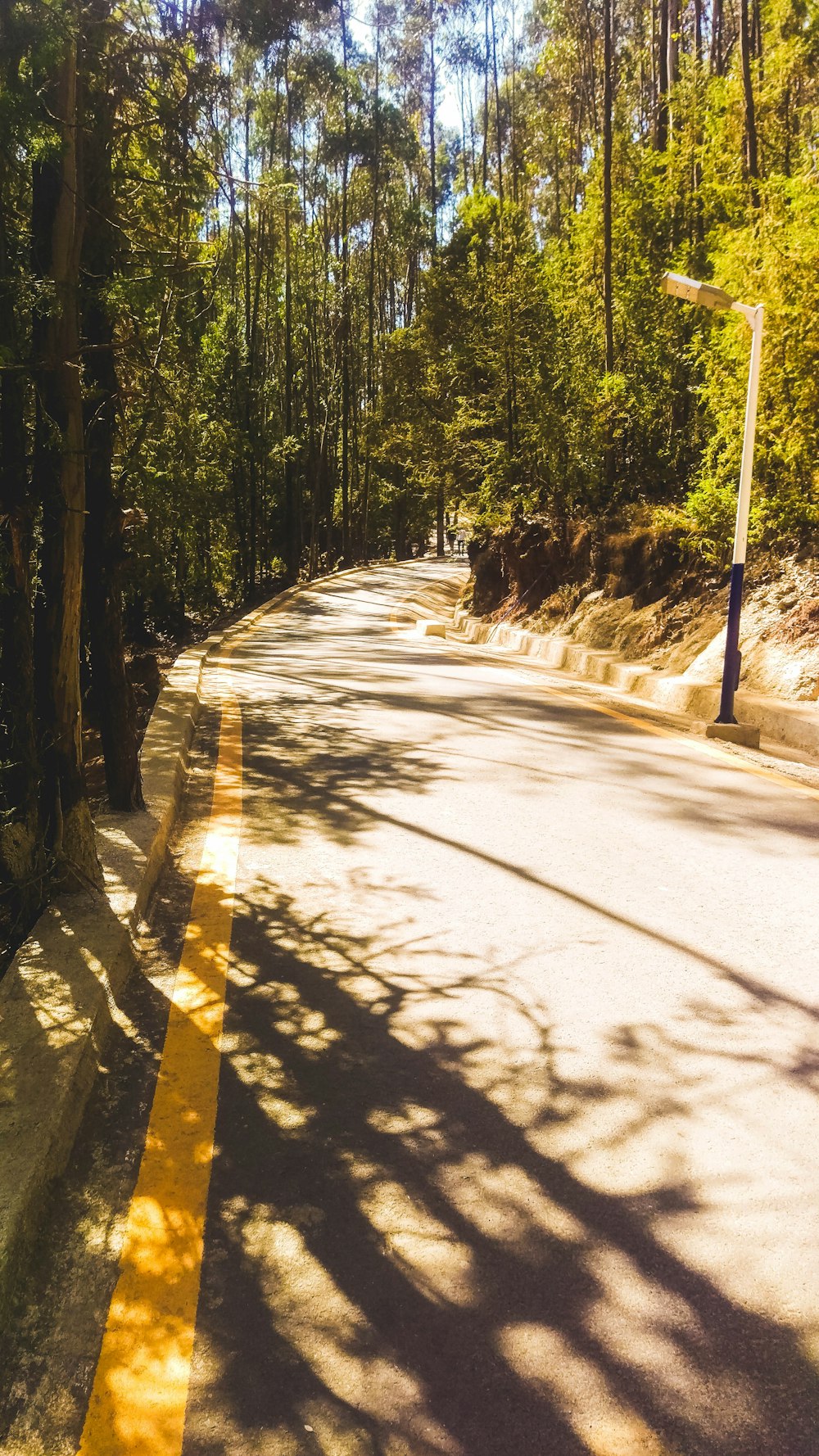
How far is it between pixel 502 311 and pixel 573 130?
87.6 feet

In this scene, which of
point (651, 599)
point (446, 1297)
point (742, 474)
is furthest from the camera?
point (651, 599)

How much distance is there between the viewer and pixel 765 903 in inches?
192

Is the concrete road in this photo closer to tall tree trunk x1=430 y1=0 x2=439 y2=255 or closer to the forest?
the forest

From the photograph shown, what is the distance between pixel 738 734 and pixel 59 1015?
732cm

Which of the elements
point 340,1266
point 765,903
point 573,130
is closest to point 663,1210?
point 340,1266

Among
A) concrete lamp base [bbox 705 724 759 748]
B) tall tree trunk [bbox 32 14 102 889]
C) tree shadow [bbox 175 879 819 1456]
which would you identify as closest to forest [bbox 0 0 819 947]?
tall tree trunk [bbox 32 14 102 889]

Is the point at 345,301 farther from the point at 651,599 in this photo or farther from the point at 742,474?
the point at 742,474

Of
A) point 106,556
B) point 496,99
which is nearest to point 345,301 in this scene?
point 496,99

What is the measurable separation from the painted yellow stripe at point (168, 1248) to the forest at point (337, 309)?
996 millimetres

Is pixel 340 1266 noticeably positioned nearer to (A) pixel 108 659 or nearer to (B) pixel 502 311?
(A) pixel 108 659

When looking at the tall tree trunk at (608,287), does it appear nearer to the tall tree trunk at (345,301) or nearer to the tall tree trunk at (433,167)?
the tall tree trunk at (345,301)

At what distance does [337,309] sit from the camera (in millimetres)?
45188

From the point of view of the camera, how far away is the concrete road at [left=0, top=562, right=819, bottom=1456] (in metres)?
2.10

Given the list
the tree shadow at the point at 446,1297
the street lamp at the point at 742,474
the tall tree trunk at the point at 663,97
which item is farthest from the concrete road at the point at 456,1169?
the tall tree trunk at the point at 663,97
